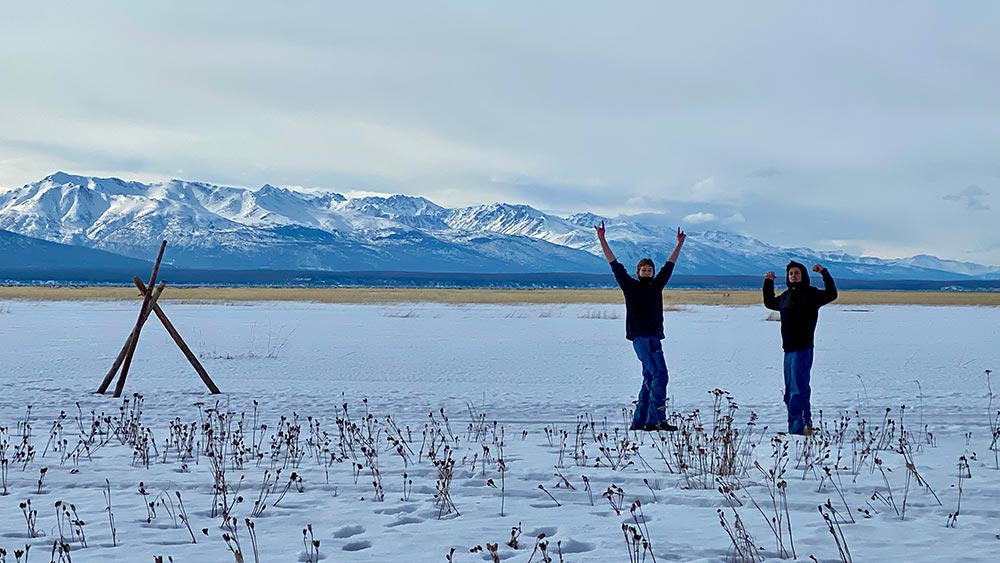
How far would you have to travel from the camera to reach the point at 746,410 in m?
12.1

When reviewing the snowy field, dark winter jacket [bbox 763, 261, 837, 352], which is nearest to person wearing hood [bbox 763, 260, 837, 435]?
dark winter jacket [bbox 763, 261, 837, 352]

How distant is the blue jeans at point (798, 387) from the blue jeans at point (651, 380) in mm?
1208

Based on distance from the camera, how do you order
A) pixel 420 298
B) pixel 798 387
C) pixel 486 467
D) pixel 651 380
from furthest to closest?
pixel 420 298, pixel 651 380, pixel 798 387, pixel 486 467

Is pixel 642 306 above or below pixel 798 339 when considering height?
above

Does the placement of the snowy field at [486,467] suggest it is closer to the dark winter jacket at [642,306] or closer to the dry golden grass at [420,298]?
the dark winter jacket at [642,306]

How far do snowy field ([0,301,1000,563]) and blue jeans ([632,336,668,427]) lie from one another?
25 cm

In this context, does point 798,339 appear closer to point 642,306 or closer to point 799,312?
point 799,312

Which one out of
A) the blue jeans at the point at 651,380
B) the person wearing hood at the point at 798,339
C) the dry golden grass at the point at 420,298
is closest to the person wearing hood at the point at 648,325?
the blue jeans at the point at 651,380

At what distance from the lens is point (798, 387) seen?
9.81m

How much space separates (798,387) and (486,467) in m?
3.43

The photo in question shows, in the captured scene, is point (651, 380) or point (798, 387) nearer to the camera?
point (798, 387)

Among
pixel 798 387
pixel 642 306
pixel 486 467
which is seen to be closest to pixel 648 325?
pixel 642 306

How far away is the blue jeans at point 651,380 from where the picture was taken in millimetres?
9922

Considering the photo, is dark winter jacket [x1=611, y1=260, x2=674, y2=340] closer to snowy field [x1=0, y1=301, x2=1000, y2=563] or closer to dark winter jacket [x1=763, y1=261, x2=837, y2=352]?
snowy field [x1=0, y1=301, x2=1000, y2=563]
